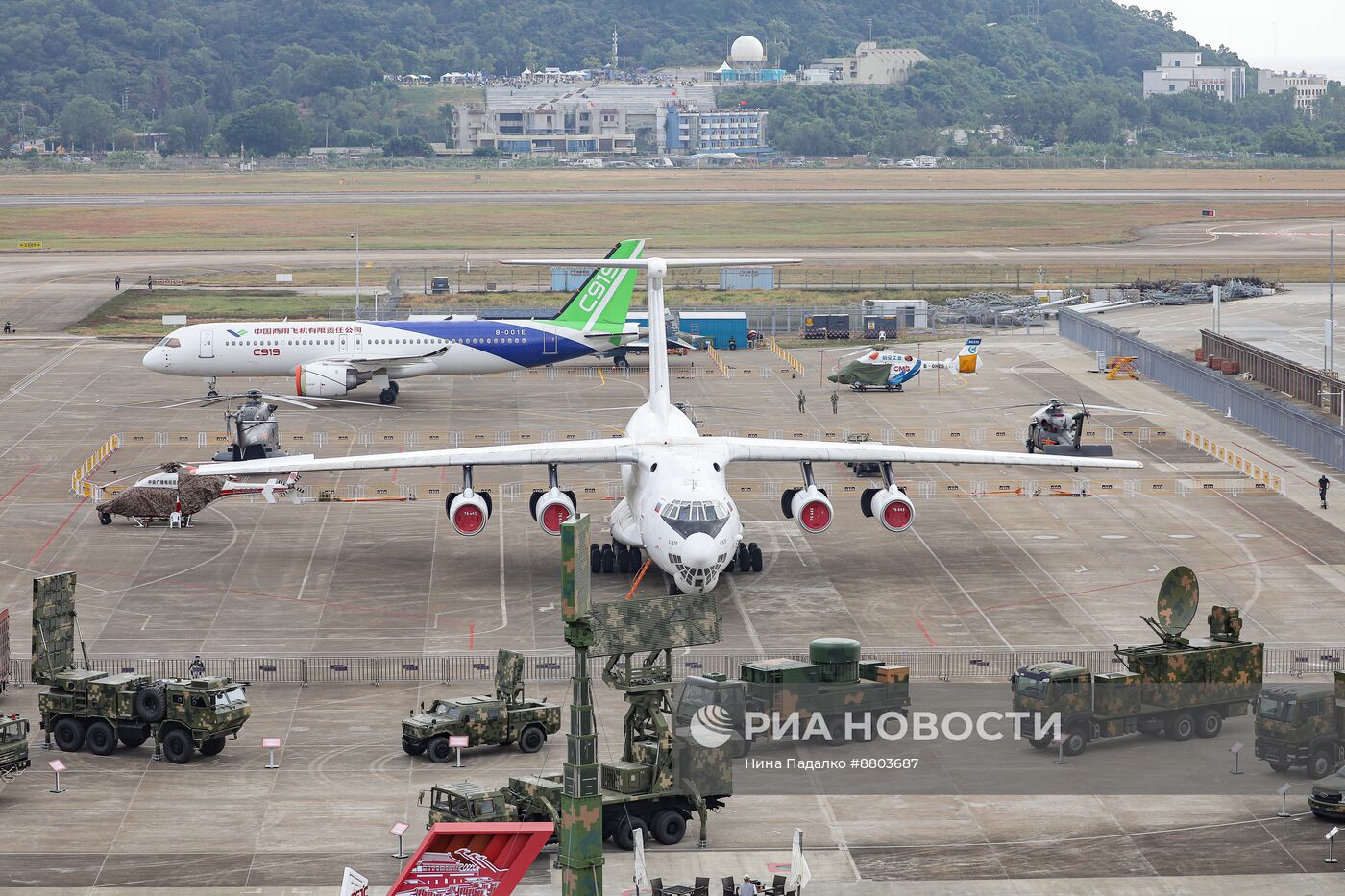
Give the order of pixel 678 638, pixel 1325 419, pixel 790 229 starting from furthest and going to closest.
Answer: pixel 790 229 → pixel 1325 419 → pixel 678 638

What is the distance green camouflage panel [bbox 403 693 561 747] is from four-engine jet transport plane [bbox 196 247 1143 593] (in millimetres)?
9618

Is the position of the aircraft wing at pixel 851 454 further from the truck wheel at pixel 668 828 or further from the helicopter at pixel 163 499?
the truck wheel at pixel 668 828

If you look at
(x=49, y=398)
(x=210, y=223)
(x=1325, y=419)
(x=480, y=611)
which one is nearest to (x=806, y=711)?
(x=480, y=611)

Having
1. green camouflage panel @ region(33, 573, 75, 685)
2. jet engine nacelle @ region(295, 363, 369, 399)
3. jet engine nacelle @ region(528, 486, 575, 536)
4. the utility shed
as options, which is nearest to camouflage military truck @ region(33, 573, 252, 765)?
green camouflage panel @ region(33, 573, 75, 685)

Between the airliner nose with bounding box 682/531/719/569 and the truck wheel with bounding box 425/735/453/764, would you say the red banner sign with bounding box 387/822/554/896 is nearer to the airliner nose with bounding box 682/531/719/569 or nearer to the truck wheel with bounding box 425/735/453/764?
the truck wheel with bounding box 425/735/453/764

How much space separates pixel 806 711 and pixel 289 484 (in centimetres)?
3747

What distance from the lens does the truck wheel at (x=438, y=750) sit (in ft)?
130

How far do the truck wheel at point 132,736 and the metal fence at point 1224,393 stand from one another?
2074 inches

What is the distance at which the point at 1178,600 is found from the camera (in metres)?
41.3

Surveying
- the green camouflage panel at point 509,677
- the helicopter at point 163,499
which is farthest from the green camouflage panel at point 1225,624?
the helicopter at point 163,499

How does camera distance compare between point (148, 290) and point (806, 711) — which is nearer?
point (806, 711)

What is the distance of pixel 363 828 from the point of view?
118 ft

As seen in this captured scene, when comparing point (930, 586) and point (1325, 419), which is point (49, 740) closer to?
point (930, 586)

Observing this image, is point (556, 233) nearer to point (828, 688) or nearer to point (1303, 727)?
point (828, 688)
